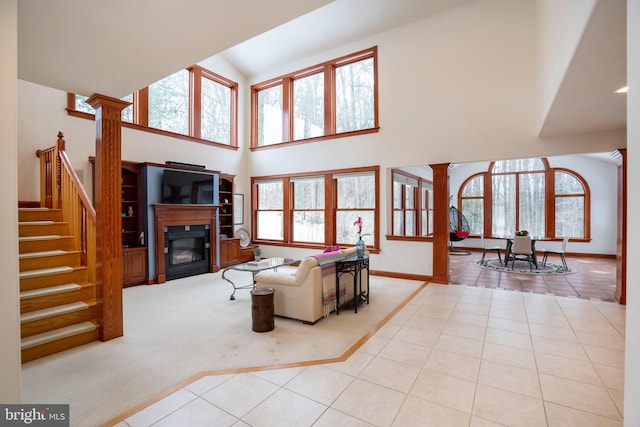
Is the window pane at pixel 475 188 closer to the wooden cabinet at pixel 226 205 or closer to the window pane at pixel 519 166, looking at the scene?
the window pane at pixel 519 166

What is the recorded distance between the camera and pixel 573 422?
1.97 meters

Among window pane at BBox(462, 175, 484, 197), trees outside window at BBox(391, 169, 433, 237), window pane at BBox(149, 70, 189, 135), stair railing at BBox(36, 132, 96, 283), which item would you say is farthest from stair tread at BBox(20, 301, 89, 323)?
window pane at BBox(462, 175, 484, 197)

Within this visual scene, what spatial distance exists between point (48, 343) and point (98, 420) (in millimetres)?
1455

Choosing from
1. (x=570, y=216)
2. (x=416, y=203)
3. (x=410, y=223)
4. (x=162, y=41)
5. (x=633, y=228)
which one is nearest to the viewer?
(x=633, y=228)

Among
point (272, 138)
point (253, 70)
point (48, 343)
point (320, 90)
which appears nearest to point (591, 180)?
point (320, 90)

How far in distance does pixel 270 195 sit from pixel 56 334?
5529 mm

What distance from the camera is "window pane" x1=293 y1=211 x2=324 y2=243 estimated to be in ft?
23.7

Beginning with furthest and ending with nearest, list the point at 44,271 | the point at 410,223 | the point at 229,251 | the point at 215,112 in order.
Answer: the point at 410,223
the point at 215,112
the point at 229,251
the point at 44,271

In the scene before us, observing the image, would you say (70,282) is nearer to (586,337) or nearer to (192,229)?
(192,229)

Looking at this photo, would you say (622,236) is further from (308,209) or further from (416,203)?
(308,209)

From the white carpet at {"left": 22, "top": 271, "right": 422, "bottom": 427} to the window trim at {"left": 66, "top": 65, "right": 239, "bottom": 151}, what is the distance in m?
3.34

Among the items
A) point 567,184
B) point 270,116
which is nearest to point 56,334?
point 270,116

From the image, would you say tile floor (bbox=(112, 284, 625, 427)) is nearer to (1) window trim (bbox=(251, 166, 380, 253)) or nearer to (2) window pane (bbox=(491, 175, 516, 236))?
(1) window trim (bbox=(251, 166, 380, 253))

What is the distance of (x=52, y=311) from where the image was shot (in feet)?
10.0
